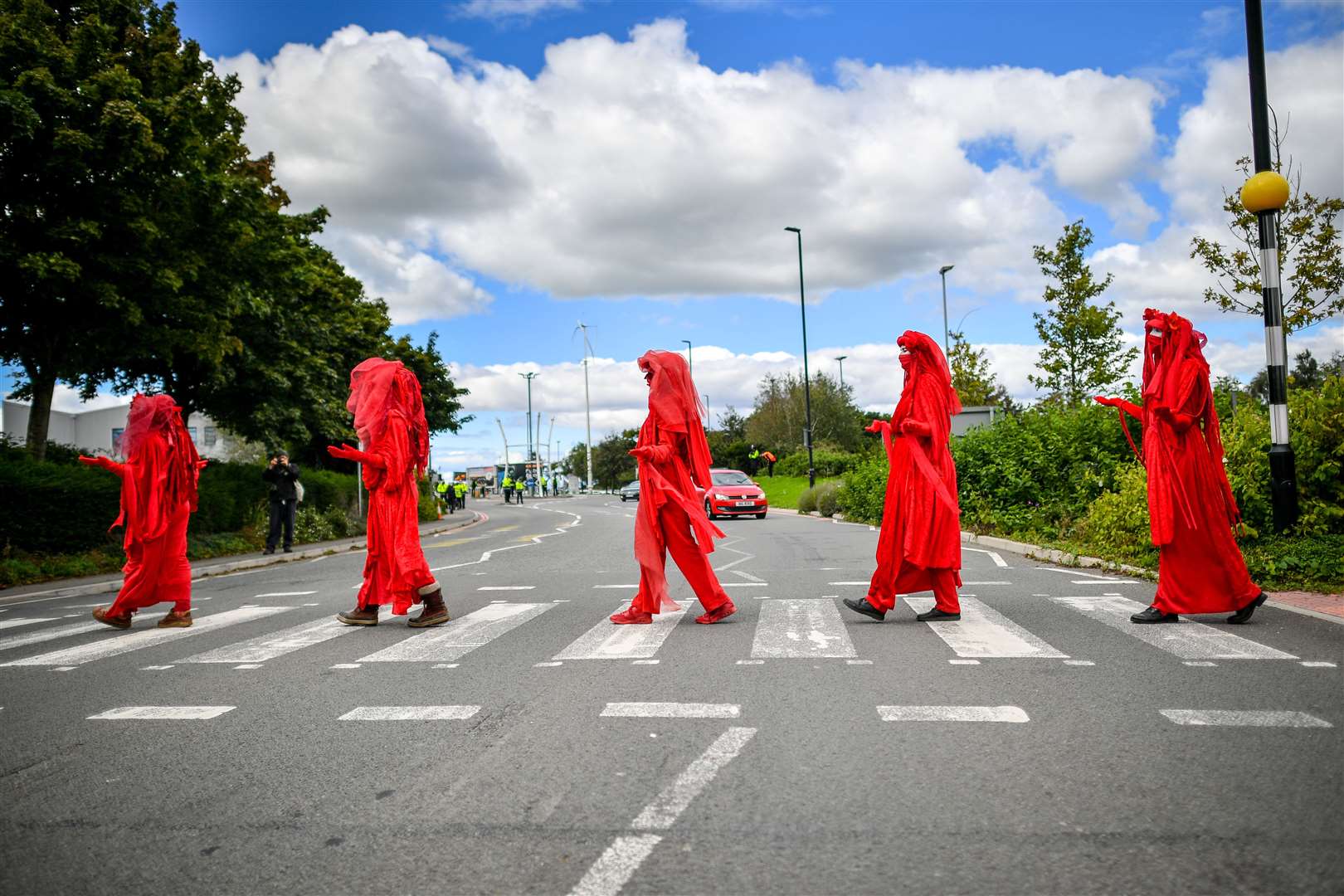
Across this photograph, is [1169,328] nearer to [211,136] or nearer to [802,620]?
[802,620]

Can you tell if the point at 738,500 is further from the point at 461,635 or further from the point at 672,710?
A: the point at 672,710

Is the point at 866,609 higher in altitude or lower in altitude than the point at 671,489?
lower

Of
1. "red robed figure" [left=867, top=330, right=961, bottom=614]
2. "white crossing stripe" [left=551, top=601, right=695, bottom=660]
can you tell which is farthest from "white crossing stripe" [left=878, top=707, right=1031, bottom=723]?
"red robed figure" [left=867, top=330, right=961, bottom=614]

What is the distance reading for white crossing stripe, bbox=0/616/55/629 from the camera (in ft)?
30.6

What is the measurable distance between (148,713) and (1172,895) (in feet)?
15.8

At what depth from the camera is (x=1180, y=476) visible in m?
7.29

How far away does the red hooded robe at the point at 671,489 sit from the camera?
796cm

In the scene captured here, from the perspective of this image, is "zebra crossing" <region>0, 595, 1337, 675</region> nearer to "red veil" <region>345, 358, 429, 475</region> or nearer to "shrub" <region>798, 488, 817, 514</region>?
"red veil" <region>345, 358, 429, 475</region>

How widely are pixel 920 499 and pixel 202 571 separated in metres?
11.8

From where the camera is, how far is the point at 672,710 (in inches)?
196

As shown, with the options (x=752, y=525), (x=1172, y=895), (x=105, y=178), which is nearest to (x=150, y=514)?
(x=1172, y=895)

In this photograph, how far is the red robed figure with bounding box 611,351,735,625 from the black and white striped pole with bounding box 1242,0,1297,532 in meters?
5.52

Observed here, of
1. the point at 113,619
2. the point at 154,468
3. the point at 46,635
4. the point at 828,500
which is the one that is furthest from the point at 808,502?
the point at 46,635

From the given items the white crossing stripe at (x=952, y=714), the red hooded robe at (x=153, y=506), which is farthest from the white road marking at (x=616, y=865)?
the red hooded robe at (x=153, y=506)
